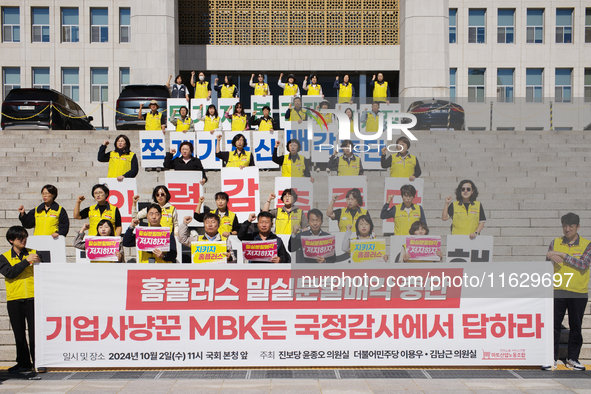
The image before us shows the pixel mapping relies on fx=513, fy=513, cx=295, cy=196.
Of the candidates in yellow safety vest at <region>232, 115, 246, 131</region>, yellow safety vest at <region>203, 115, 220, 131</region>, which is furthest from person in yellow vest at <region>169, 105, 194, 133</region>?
yellow safety vest at <region>232, 115, 246, 131</region>

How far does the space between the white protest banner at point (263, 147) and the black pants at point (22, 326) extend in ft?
20.9

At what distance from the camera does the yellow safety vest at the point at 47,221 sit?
7.02 meters

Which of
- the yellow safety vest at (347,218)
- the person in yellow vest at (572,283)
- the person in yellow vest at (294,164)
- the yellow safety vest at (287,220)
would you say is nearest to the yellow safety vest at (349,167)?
the person in yellow vest at (294,164)

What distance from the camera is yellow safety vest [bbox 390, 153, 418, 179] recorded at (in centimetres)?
892

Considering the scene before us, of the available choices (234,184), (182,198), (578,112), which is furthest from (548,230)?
(578,112)

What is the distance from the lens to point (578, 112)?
15.6 metres

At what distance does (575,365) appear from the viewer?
609cm

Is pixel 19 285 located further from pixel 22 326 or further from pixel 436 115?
pixel 436 115

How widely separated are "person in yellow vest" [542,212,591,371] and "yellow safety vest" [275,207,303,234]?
3332mm

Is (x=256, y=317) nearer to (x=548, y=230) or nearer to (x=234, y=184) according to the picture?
(x=234, y=184)

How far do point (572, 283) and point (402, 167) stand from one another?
3.54 metres

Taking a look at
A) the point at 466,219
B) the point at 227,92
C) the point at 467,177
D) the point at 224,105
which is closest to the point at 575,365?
the point at 466,219

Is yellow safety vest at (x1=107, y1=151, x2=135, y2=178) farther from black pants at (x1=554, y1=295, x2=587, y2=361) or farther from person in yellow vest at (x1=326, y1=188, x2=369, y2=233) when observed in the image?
black pants at (x1=554, y1=295, x2=587, y2=361)

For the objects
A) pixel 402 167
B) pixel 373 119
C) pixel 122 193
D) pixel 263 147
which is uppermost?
pixel 373 119
